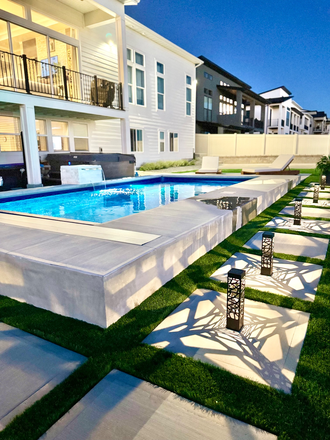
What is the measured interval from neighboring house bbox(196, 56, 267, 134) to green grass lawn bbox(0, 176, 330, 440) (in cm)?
2336

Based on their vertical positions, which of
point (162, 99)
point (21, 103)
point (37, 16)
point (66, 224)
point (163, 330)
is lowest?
point (163, 330)

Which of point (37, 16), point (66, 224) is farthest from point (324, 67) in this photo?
point (66, 224)

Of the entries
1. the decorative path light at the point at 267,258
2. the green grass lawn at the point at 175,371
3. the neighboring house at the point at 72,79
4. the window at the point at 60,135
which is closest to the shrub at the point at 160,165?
the neighboring house at the point at 72,79

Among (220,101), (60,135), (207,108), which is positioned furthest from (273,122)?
(60,135)

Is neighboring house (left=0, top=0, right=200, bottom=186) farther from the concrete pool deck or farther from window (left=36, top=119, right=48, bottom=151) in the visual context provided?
the concrete pool deck

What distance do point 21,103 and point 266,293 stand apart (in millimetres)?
8544

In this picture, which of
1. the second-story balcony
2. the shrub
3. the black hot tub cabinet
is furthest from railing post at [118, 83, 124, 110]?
the second-story balcony

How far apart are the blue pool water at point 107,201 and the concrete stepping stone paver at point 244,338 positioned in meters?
4.05

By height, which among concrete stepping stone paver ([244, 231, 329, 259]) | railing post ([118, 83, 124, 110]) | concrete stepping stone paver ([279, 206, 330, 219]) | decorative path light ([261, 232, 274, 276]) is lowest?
concrete stepping stone paver ([244, 231, 329, 259])

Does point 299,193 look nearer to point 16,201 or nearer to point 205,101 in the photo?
point 16,201

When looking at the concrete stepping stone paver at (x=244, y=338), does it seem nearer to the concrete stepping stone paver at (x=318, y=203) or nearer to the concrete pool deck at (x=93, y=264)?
the concrete pool deck at (x=93, y=264)

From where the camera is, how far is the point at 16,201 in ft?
24.9

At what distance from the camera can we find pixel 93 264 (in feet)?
8.06

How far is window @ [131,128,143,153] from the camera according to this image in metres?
15.9
